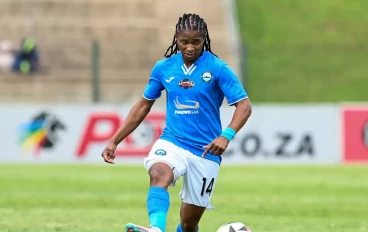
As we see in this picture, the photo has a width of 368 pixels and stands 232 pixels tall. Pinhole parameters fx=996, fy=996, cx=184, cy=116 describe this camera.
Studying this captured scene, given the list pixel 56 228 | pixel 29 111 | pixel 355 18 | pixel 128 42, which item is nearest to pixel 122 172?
pixel 29 111

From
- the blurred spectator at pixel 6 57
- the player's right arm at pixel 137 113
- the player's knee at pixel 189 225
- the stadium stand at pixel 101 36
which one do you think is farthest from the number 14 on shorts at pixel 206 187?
the blurred spectator at pixel 6 57

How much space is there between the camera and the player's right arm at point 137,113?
9008 millimetres

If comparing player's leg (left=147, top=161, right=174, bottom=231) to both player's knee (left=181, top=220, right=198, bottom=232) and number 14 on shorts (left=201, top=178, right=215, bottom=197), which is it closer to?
number 14 on shorts (left=201, top=178, right=215, bottom=197)

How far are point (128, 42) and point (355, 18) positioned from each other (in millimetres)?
10502

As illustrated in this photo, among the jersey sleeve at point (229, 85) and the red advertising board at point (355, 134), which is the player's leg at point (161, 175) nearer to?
the jersey sleeve at point (229, 85)

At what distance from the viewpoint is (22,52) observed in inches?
1321

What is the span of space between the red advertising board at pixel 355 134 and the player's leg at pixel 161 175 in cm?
1813

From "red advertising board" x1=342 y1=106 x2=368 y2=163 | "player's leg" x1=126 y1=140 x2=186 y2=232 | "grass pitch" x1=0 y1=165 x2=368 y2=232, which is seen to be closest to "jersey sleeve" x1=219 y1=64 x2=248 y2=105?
"player's leg" x1=126 y1=140 x2=186 y2=232

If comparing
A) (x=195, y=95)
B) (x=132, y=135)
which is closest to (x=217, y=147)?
(x=195, y=95)

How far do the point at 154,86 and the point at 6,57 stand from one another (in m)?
26.3

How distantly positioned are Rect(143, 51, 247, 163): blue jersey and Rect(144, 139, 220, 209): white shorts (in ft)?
0.23

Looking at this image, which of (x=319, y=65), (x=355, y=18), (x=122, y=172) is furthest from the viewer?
(x=355, y=18)

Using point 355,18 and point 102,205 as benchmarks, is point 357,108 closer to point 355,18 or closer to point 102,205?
point 102,205

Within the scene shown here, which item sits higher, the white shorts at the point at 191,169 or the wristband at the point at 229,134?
the wristband at the point at 229,134
